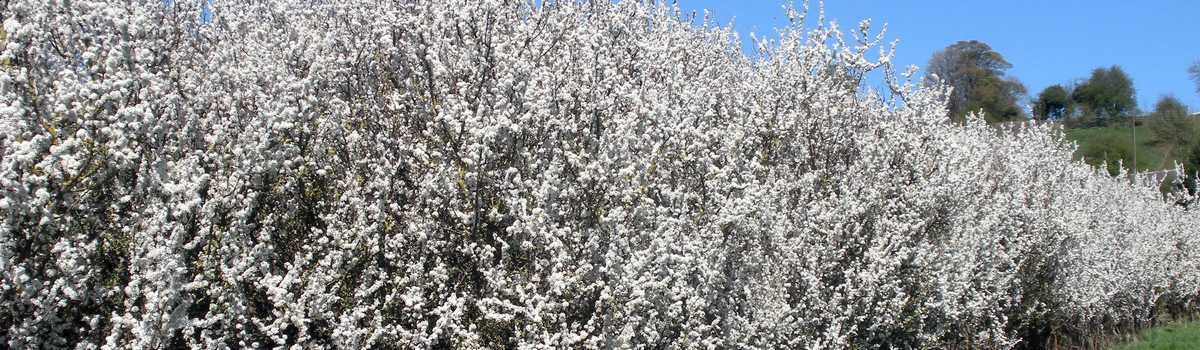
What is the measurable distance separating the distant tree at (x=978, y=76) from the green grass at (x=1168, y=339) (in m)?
22.5

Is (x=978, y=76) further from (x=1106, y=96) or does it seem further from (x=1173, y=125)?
(x=1106, y=96)

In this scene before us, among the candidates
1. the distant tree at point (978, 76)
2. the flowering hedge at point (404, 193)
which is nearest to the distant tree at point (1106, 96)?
the distant tree at point (978, 76)

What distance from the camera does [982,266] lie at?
7.85 meters

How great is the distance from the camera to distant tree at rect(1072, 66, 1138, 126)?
6506cm

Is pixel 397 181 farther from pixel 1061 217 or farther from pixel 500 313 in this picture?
pixel 1061 217

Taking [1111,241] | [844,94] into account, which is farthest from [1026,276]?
[844,94]

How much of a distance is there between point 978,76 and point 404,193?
54166 mm

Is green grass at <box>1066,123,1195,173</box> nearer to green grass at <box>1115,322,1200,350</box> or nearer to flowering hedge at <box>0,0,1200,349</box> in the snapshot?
green grass at <box>1115,322,1200,350</box>

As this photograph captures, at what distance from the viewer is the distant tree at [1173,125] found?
4209 cm

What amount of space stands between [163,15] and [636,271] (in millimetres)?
2919

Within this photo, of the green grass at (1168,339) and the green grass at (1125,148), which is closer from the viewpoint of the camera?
the green grass at (1168,339)

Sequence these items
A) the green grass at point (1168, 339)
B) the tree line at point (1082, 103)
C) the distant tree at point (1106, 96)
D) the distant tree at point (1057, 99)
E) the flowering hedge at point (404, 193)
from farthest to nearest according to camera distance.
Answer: the distant tree at point (1057, 99) → the distant tree at point (1106, 96) → the tree line at point (1082, 103) → the green grass at point (1168, 339) → the flowering hedge at point (404, 193)

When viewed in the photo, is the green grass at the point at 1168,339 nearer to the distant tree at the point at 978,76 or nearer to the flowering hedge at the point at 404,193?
the flowering hedge at the point at 404,193

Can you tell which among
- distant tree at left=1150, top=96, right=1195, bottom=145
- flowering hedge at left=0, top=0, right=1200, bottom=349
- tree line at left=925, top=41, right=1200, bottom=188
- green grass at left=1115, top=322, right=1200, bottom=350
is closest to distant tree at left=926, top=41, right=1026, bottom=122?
tree line at left=925, top=41, right=1200, bottom=188
